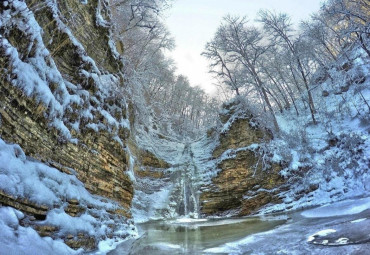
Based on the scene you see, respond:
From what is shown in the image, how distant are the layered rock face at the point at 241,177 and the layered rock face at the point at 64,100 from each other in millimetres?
8553

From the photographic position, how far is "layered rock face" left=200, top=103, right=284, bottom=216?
1554 centimetres

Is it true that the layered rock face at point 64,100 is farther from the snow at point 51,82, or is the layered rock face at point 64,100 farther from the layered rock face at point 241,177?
the layered rock face at point 241,177

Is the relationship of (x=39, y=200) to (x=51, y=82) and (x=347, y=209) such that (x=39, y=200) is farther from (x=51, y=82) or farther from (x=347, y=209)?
(x=347, y=209)

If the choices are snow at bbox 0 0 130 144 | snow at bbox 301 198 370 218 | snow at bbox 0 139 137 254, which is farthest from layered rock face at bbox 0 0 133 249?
snow at bbox 301 198 370 218

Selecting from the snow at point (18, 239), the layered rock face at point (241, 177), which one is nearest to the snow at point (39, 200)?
the snow at point (18, 239)

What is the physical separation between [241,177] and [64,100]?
1330 centimetres

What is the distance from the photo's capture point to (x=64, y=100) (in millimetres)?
6055

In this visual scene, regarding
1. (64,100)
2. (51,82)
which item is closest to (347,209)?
(64,100)

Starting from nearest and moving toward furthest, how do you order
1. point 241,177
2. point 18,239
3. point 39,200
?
point 18,239 → point 39,200 → point 241,177

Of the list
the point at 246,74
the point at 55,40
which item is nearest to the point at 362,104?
the point at 246,74

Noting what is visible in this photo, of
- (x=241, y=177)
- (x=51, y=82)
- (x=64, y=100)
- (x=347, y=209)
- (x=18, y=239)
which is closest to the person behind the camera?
(x=18, y=239)

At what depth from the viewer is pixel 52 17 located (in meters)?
6.32

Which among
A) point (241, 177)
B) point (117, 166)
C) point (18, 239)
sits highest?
point (117, 166)

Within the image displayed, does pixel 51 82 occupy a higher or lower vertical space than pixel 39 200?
higher
